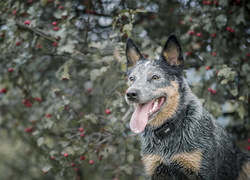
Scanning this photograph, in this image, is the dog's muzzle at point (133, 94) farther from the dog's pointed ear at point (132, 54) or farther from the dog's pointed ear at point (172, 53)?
the dog's pointed ear at point (132, 54)

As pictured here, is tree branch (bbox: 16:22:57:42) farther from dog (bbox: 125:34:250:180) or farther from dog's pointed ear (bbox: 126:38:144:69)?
dog (bbox: 125:34:250:180)

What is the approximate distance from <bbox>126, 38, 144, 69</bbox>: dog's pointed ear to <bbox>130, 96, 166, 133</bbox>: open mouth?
0.64m

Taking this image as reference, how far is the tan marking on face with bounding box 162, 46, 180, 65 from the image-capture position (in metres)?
3.87

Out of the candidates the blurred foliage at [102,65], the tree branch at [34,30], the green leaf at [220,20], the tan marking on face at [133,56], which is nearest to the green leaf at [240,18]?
the blurred foliage at [102,65]

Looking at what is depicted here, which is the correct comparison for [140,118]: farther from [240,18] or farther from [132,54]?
[240,18]

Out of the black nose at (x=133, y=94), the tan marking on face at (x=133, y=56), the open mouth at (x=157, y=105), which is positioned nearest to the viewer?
the black nose at (x=133, y=94)

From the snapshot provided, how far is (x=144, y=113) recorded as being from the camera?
369 centimetres

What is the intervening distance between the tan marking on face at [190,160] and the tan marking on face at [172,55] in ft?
2.92

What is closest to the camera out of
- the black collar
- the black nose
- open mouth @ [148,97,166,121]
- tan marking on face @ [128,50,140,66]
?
the black nose

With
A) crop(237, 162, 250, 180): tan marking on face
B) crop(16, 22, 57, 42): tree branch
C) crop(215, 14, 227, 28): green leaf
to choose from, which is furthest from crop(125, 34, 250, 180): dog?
crop(16, 22, 57, 42): tree branch

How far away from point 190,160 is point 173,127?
1.23ft

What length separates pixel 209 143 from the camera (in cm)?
375

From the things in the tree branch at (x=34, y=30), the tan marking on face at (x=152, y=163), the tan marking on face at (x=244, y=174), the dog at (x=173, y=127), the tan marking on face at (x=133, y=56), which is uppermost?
the tree branch at (x=34, y=30)

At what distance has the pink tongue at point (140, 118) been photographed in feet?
11.8
